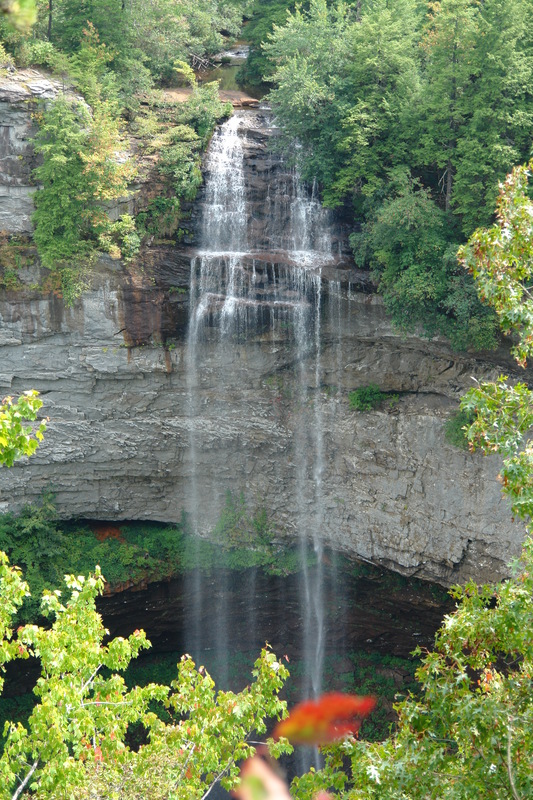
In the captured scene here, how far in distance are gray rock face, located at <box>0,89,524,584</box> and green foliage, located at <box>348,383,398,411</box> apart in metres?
0.16

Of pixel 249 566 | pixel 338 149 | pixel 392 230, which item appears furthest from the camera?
pixel 249 566

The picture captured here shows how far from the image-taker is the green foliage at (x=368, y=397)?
15711 millimetres

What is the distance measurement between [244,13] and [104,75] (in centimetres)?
827

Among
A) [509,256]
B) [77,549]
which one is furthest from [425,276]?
[77,549]

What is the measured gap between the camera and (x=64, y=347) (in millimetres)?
15523

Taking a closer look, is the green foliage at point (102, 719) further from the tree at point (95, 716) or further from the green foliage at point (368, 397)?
the green foliage at point (368, 397)

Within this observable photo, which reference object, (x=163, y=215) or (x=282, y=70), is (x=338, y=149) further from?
(x=163, y=215)

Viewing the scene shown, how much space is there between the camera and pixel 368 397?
1572 cm

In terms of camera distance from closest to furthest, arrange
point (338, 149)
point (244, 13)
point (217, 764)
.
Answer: point (217, 764)
point (338, 149)
point (244, 13)

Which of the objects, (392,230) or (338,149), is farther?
(338,149)

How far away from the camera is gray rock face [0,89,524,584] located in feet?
49.2

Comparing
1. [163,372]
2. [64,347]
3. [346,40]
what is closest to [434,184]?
[346,40]

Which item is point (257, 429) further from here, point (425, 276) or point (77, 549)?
point (425, 276)

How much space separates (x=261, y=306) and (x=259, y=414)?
2.45 m
